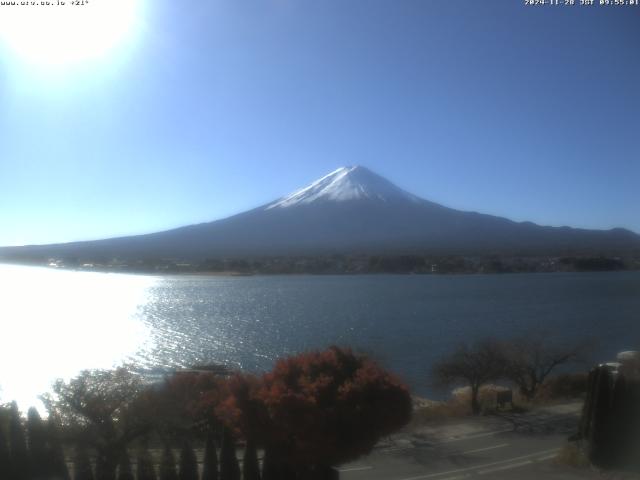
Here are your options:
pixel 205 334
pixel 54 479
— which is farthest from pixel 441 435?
pixel 205 334

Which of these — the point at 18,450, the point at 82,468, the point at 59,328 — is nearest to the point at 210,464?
the point at 82,468

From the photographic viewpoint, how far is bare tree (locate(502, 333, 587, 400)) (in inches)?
567

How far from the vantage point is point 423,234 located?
68250mm

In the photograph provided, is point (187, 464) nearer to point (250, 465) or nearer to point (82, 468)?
point (250, 465)

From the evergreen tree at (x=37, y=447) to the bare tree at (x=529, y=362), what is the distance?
403 inches

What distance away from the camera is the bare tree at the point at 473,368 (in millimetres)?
13250

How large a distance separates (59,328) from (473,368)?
15517mm

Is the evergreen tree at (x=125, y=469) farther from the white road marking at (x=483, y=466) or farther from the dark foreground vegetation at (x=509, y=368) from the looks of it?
the dark foreground vegetation at (x=509, y=368)

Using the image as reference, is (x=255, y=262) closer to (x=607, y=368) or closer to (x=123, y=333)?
(x=123, y=333)

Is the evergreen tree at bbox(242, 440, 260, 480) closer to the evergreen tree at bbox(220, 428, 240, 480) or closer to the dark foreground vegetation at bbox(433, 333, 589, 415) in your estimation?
the evergreen tree at bbox(220, 428, 240, 480)

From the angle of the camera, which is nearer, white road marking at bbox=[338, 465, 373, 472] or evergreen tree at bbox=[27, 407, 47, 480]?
evergreen tree at bbox=[27, 407, 47, 480]

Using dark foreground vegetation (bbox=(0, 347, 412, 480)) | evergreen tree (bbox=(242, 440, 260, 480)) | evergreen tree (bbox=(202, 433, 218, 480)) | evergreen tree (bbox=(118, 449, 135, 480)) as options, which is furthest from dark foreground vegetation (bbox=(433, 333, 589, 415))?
evergreen tree (bbox=(118, 449, 135, 480))

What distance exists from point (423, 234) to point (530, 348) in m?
53.5

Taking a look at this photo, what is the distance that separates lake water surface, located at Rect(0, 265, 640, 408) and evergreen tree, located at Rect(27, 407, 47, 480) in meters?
3.28
